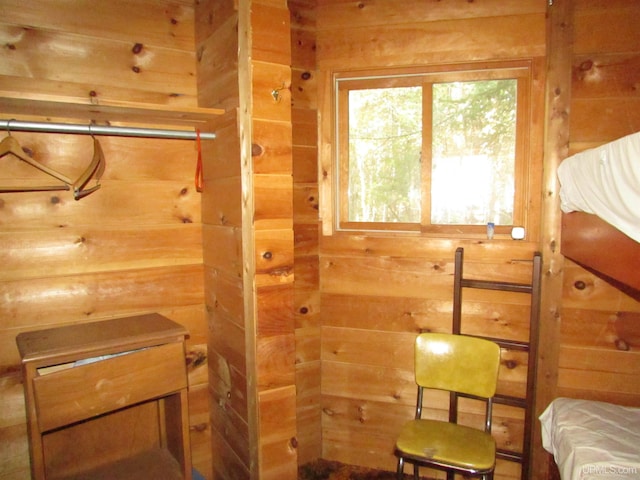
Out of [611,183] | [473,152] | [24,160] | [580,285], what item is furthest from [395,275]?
[24,160]

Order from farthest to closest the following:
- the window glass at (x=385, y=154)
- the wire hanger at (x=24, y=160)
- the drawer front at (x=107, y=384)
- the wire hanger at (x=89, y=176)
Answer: the window glass at (x=385, y=154) → the wire hanger at (x=89, y=176) → the wire hanger at (x=24, y=160) → the drawer front at (x=107, y=384)

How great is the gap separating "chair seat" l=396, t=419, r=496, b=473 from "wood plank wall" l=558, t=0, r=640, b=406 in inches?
22.8

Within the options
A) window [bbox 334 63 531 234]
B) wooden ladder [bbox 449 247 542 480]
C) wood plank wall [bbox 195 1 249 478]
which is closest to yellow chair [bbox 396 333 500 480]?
wooden ladder [bbox 449 247 542 480]

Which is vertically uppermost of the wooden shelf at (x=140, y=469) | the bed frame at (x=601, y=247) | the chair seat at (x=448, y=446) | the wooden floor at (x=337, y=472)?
the bed frame at (x=601, y=247)

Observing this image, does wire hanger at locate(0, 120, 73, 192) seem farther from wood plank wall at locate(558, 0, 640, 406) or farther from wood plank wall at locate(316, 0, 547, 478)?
wood plank wall at locate(558, 0, 640, 406)

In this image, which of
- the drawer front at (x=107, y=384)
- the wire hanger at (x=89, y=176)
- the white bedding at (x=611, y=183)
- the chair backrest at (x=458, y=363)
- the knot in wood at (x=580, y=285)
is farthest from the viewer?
the knot in wood at (x=580, y=285)

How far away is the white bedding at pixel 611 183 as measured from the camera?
1133 mm

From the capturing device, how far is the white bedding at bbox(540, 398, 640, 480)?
1.46 meters

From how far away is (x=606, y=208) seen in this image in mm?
1349

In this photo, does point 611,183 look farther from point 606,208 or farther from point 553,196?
point 553,196

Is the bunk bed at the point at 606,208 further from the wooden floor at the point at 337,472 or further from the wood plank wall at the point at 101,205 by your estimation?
the wood plank wall at the point at 101,205

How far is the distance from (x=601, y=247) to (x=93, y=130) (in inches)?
70.8

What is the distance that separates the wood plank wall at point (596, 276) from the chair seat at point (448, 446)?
579 mm

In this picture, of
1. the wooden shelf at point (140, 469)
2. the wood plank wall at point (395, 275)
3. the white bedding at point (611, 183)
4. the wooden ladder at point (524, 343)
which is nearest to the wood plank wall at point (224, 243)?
the wooden shelf at point (140, 469)
